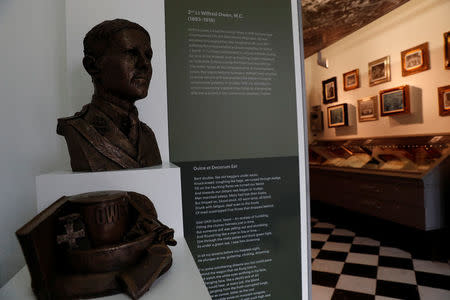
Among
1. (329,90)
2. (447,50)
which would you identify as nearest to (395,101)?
(447,50)

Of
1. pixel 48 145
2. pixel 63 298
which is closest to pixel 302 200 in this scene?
pixel 63 298

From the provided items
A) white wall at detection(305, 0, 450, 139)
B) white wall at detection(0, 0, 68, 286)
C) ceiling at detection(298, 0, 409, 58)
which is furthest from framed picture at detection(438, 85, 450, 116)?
white wall at detection(0, 0, 68, 286)

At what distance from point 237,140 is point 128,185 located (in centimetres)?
77

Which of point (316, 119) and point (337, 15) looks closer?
point (337, 15)

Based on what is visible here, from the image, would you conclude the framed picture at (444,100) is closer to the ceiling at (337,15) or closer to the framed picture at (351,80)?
the ceiling at (337,15)

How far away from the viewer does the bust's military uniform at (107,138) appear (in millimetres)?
1066

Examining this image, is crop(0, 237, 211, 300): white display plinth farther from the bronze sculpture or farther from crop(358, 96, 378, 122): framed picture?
crop(358, 96, 378, 122): framed picture

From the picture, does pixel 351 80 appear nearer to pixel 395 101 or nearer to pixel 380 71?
pixel 380 71

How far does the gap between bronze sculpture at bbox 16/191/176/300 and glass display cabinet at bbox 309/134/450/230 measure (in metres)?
3.04

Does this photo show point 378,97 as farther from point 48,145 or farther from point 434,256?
point 48,145

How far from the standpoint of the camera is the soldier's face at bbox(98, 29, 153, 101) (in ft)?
3.56

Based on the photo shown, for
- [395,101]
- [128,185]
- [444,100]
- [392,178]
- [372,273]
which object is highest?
A: [395,101]

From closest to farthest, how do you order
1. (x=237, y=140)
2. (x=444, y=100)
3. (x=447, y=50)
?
(x=237, y=140)
(x=447, y=50)
(x=444, y=100)

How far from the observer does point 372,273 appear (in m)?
2.59
